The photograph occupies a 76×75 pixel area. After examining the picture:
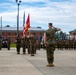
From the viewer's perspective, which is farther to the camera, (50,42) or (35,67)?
(50,42)

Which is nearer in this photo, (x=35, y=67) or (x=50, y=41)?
(x=35, y=67)

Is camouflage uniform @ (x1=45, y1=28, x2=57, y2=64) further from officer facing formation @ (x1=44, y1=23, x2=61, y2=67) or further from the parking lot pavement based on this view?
the parking lot pavement

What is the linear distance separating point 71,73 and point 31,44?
1416cm

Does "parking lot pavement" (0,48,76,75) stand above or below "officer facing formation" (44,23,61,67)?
below

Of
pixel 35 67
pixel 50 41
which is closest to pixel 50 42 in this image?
pixel 50 41

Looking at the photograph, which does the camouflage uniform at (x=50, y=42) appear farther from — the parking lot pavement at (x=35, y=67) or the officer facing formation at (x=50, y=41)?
the parking lot pavement at (x=35, y=67)

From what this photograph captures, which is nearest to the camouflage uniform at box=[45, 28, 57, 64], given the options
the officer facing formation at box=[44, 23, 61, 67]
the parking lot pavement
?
the officer facing formation at box=[44, 23, 61, 67]

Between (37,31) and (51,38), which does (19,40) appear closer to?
(51,38)

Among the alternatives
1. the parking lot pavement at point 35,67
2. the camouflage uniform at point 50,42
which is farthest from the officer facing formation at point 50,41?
the parking lot pavement at point 35,67

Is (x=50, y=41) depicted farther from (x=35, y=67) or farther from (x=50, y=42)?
(x=35, y=67)

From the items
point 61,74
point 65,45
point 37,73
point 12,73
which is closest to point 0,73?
point 12,73

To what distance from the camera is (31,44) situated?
27.6 meters

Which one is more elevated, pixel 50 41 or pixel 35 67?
pixel 50 41

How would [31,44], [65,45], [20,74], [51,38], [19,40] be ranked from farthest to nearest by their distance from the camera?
[65,45] < [19,40] < [31,44] < [51,38] < [20,74]
